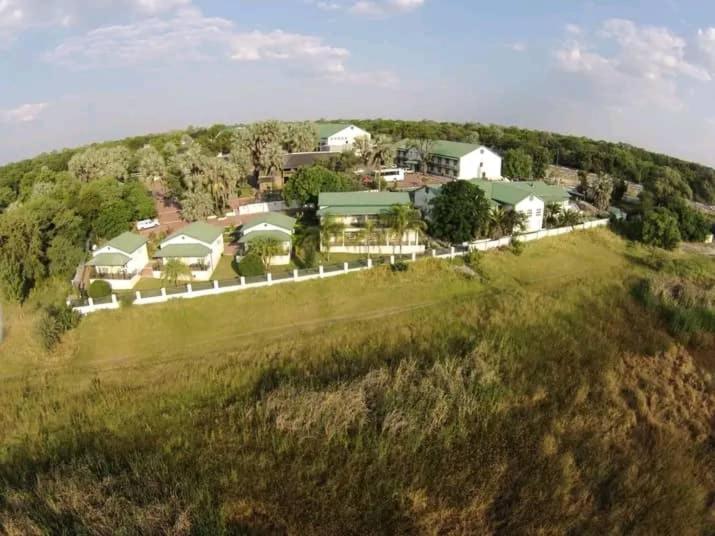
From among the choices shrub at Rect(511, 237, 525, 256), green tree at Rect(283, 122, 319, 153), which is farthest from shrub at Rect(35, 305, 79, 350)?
green tree at Rect(283, 122, 319, 153)

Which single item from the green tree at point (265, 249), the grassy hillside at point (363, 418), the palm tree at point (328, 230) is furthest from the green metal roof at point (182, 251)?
the palm tree at point (328, 230)

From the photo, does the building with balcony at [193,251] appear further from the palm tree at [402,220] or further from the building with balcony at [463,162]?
the building with balcony at [463,162]

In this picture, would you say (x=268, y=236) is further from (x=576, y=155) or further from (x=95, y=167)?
(x=576, y=155)

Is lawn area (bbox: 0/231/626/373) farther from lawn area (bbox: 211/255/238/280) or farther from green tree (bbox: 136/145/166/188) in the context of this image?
green tree (bbox: 136/145/166/188)

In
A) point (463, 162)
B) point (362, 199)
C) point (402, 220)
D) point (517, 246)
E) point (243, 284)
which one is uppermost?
point (463, 162)

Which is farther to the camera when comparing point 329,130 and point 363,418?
point 329,130

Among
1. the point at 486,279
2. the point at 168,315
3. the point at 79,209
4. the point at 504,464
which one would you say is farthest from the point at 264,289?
the point at 79,209

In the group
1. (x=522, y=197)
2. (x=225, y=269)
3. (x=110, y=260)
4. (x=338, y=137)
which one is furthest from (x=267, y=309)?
(x=338, y=137)
